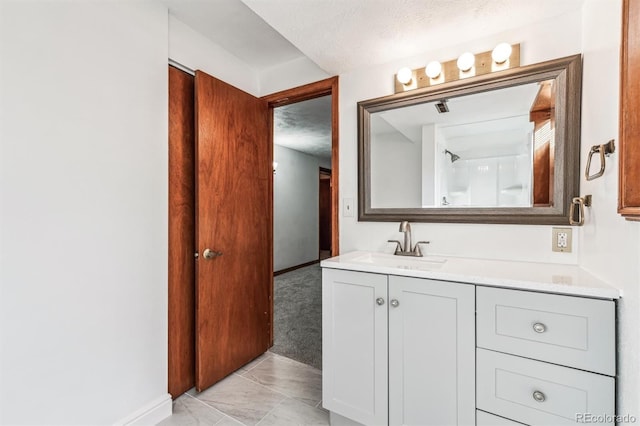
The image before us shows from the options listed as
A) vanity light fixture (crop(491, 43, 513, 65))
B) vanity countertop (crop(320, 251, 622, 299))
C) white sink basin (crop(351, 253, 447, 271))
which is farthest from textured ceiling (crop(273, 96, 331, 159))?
vanity countertop (crop(320, 251, 622, 299))

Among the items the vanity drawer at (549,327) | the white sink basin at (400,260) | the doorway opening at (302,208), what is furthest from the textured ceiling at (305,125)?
the vanity drawer at (549,327)

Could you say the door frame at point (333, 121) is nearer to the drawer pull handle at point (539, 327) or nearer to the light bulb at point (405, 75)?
the light bulb at point (405, 75)

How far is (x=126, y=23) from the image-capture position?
4.86 feet

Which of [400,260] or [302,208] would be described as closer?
[400,260]

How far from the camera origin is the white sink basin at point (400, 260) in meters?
1.51

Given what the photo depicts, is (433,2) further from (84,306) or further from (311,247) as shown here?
(311,247)

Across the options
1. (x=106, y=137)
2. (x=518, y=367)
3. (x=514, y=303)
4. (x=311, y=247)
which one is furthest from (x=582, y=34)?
(x=311, y=247)

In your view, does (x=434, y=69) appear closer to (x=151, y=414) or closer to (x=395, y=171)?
(x=395, y=171)

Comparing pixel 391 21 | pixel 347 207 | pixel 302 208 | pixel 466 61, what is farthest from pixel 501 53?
pixel 302 208

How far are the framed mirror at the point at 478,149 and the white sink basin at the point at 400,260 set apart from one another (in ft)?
0.77

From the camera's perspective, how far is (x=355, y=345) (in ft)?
4.80

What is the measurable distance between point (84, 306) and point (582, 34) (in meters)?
2.61

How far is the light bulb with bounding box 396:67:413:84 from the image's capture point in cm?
171

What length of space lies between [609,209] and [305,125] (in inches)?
137
